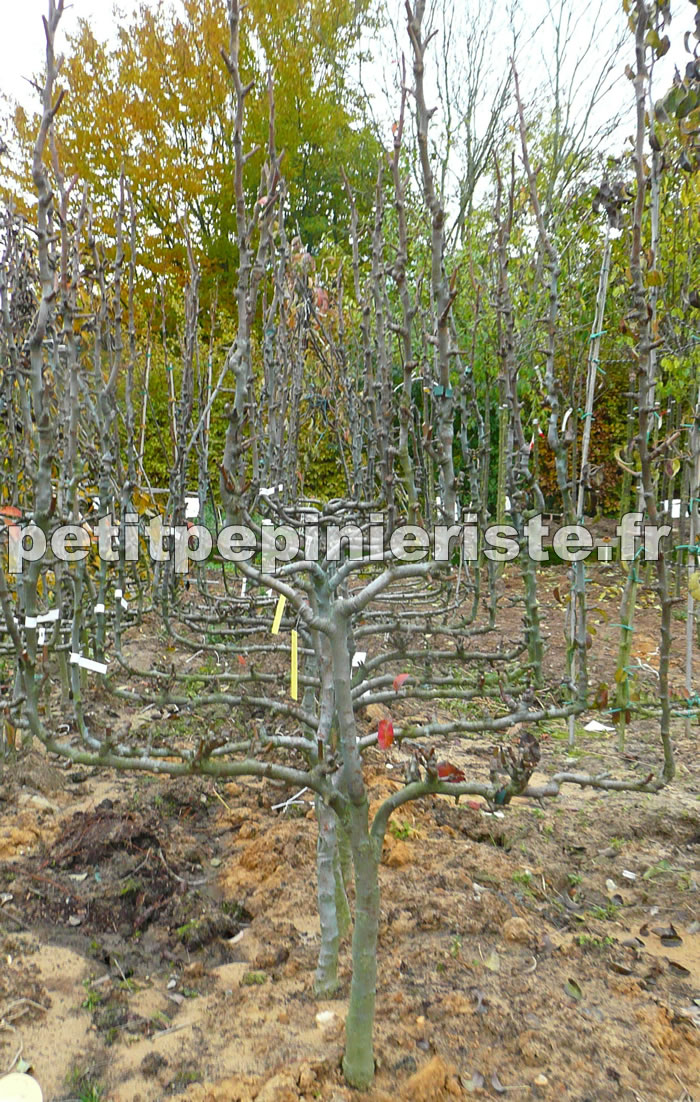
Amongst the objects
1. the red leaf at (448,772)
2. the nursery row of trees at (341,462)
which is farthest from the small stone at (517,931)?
the red leaf at (448,772)

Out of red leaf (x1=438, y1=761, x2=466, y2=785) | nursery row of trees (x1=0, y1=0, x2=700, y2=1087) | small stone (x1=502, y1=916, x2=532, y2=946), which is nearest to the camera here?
red leaf (x1=438, y1=761, x2=466, y2=785)

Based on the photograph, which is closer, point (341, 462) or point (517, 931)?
point (517, 931)

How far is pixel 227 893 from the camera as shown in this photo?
2.53 meters

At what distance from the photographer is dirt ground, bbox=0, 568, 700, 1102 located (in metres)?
1.69

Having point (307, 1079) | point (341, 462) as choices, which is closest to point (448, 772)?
point (307, 1079)

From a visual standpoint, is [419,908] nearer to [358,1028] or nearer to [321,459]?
[358,1028]

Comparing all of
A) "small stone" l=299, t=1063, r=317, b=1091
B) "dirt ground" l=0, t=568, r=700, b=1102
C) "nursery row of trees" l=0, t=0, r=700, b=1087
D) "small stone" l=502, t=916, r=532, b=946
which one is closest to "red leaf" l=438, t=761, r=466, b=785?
"nursery row of trees" l=0, t=0, r=700, b=1087

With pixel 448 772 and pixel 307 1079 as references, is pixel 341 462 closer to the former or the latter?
pixel 448 772

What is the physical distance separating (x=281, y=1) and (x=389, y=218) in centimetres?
801

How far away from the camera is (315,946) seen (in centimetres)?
220

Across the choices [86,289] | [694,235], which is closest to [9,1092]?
[86,289]

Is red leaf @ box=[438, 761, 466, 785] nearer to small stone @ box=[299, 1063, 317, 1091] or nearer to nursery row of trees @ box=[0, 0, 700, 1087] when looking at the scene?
nursery row of trees @ box=[0, 0, 700, 1087]

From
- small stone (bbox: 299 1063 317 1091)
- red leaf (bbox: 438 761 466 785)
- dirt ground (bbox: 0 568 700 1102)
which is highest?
red leaf (bbox: 438 761 466 785)

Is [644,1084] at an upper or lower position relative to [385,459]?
lower
